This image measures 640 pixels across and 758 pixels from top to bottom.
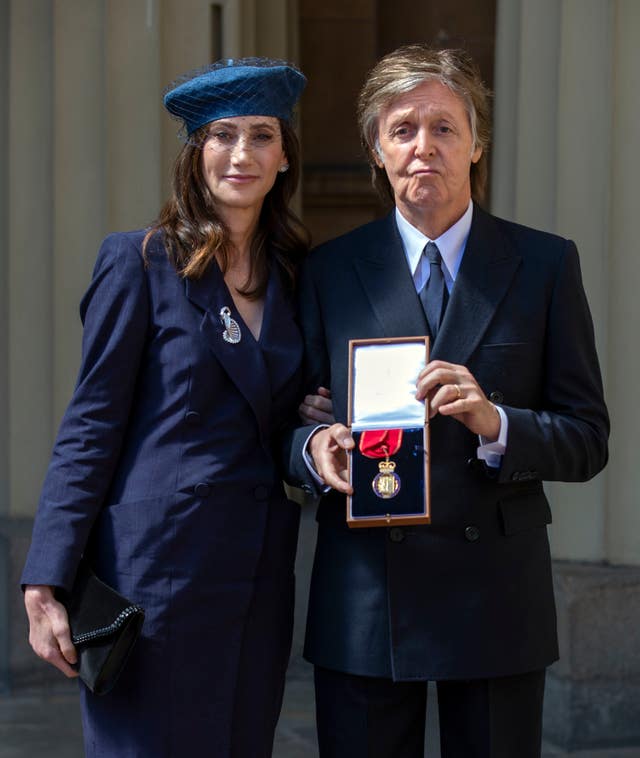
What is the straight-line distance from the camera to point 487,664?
120 inches

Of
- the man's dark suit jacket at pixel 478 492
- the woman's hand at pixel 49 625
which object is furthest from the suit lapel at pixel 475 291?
the woman's hand at pixel 49 625

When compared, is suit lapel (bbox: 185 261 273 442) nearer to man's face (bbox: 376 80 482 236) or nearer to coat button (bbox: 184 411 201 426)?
coat button (bbox: 184 411 201 426)

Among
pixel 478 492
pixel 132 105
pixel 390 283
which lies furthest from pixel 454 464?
pixel 132 105

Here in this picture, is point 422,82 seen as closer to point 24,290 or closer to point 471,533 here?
point 471,533

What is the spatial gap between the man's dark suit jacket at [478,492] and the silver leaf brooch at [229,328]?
22 centimetres

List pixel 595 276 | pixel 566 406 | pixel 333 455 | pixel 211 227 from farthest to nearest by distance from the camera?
pixel 595 276, pixel 211 227, pixel 566 406, pixel 333 455

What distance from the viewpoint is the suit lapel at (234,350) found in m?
3.14

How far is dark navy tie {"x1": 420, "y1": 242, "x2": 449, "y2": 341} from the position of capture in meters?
3.14

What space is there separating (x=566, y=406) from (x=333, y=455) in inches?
20.8

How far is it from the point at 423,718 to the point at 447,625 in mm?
276

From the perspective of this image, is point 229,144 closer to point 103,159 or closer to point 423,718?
point 423,718

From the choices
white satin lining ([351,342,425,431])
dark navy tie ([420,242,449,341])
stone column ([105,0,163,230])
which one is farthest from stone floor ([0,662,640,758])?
white satin lining ([351,342,425,431])

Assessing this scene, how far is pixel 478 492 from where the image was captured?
10.0ft

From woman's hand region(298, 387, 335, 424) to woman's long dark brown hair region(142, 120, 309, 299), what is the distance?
277mm
